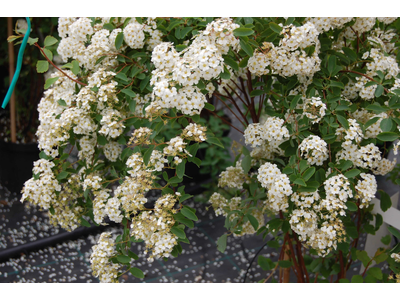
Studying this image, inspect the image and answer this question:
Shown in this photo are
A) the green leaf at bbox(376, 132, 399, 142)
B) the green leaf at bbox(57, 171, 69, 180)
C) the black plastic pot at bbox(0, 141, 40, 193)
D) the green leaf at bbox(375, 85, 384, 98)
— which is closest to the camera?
the green leaf at bbox(376, 132, 399, 142)

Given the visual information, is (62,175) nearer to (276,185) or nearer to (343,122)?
(276,185)

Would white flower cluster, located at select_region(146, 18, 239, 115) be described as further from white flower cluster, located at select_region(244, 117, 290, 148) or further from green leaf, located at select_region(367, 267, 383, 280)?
green leaf, located at select_region(367, 267, 383, 280)

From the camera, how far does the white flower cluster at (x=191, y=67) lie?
1.06 m

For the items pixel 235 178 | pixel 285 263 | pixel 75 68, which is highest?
pixel 75 68

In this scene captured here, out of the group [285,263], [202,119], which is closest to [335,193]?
[202,119]

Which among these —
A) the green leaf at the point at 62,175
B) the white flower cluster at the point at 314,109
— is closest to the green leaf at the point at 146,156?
the green leaf at the point at 62,175

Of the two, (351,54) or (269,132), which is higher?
(351,54)

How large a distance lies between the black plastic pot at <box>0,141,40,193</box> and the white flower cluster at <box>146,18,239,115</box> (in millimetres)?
2492

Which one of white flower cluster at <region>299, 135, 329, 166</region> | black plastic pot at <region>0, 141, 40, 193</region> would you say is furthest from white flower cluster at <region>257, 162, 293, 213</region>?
black plastic pot at <region>0, 141, 40, 193</region>

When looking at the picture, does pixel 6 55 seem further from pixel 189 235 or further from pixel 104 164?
pixel 104 164

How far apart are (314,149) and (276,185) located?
19 centimetres

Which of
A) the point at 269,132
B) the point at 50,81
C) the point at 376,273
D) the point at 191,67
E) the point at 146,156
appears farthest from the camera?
the point at 376,273

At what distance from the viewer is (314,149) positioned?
1.23 m

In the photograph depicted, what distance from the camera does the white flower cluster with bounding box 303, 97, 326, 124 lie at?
1204 millimetres
